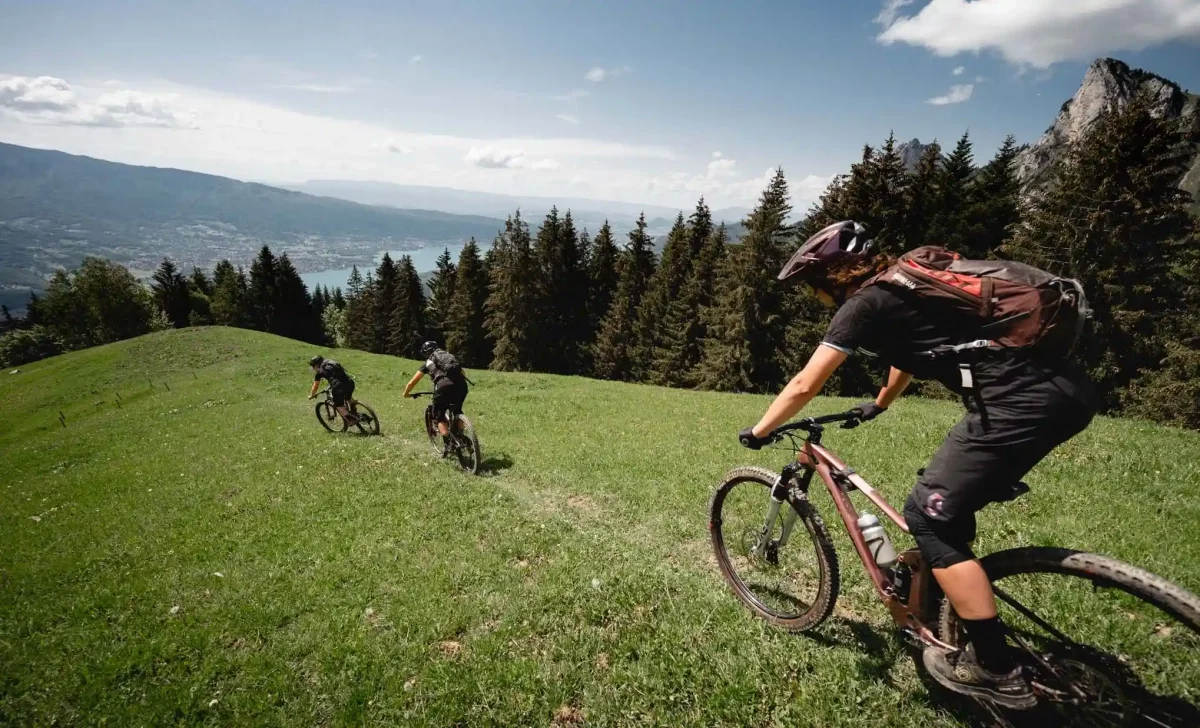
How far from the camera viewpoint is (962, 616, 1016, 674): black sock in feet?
11.4

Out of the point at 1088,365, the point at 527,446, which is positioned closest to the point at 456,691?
the point at 527,446

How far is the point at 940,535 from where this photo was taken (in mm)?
3586

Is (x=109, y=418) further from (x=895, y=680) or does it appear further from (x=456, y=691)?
(x=895, y=680)

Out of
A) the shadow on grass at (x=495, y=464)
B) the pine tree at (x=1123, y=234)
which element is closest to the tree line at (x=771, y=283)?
the pine tree at (x=1123, y=234)

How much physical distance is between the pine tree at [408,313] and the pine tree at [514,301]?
20.4 meters

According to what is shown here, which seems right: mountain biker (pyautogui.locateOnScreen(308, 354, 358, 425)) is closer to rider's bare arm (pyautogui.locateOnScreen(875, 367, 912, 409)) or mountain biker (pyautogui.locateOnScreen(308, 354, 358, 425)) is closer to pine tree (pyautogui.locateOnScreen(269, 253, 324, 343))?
rider's bare arm (pyautogui.locateOnScreen(875, 367, 912, 409))

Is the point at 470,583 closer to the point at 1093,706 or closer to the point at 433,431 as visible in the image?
the point at 1093,706

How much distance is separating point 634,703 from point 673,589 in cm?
157

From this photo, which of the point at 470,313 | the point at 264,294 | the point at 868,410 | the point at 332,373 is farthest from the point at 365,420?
the point at 264,294

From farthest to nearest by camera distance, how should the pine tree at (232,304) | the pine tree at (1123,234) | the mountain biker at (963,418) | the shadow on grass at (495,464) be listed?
the pine tree at (232,304), the pine tree at (1123,234), the shadow on grass at (495,464), the mountain biker at (963,418)

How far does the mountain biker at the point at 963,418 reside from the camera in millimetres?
3143

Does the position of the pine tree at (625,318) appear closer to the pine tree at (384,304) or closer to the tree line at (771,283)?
the tree line at (771,283)

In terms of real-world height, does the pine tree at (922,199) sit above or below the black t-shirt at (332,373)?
above

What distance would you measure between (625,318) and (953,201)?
30.4 metres
